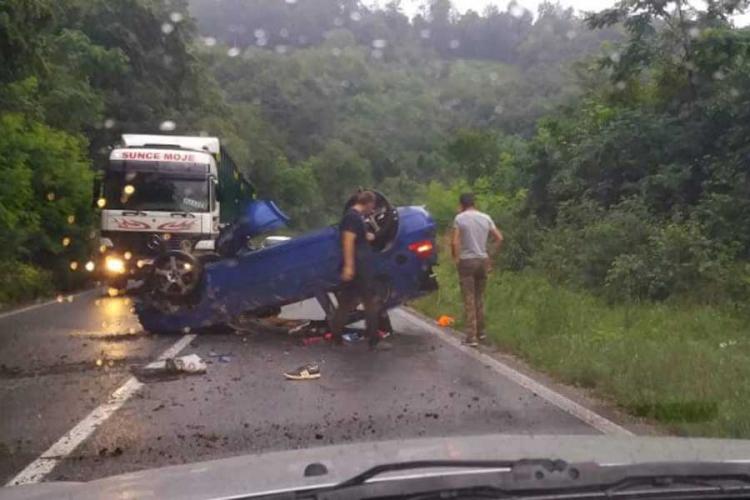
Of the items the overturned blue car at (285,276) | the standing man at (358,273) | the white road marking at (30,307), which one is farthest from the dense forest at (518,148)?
the standing man at (358,273)

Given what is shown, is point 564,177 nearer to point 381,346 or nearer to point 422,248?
point 422,248

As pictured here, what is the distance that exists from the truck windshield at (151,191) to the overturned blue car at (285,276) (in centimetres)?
769

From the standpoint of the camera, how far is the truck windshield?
2186 cm

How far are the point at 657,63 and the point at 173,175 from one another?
10075 millimetres

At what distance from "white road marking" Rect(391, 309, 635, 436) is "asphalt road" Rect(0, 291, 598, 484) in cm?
12

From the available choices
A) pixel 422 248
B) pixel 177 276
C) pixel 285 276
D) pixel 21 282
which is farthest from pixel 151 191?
pixel 422 248

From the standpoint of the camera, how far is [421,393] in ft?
31.3

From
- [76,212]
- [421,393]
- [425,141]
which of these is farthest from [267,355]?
[425,141]

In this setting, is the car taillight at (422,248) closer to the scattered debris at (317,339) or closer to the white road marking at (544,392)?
the white road marking at (544,392)

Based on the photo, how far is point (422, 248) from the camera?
13.4m

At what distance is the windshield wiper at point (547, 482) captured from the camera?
9.59 ft

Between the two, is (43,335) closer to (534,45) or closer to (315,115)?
(315,115)

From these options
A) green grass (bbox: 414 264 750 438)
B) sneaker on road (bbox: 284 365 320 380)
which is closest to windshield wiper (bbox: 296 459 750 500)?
green grass (bbox: 414 264 750 438)

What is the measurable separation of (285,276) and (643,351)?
460 centimetres
